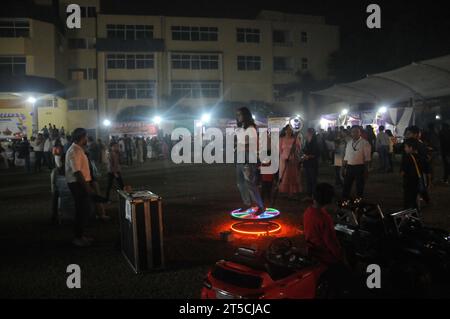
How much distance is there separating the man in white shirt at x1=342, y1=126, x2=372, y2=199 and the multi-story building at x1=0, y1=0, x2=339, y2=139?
3190 centimetres

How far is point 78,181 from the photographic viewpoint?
619 cm

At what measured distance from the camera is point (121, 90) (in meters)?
40.0

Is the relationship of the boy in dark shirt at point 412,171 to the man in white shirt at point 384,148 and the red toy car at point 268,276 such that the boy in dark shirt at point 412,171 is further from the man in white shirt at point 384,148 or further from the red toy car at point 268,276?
the man in white shirt at point 384,148

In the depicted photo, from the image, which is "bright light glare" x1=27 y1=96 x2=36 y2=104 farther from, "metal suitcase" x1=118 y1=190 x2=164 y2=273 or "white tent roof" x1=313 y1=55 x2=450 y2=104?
"metal suitcase" x1=118 y1=190 x2=164 y2=273

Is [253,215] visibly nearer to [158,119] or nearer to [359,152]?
[359,152]

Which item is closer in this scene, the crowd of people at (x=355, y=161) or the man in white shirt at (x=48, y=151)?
the crowd of people at (x=355, y=161)

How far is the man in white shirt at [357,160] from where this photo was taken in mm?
8320

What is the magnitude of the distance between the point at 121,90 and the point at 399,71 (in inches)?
1179

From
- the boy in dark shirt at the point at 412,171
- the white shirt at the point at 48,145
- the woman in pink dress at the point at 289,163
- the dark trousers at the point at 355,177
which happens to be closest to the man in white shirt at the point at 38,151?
the white shirt at the point at 48,145

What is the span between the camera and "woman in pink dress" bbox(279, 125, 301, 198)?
9938mm

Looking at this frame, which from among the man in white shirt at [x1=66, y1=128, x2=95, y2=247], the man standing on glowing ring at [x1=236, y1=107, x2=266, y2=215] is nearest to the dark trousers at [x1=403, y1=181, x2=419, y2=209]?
the man standing on glowing ring at [x1=236, y1=107, x2=266, y2=215]

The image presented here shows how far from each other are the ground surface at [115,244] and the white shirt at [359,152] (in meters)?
1.38
